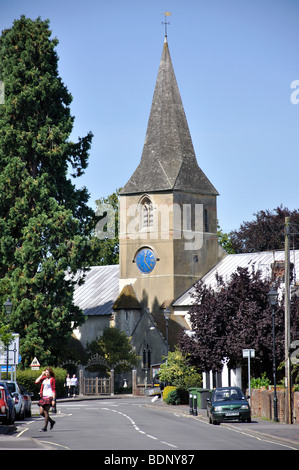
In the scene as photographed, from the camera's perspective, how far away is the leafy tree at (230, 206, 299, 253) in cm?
8225

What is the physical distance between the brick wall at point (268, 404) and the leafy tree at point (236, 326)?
573 cm

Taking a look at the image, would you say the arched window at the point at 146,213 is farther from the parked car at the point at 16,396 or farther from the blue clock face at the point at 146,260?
the parked car at the point at 16,396

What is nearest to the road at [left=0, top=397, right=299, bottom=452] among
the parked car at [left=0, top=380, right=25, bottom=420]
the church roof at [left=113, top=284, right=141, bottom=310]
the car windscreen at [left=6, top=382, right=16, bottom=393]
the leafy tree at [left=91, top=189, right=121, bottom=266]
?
the parked car at [left=0, top=380, right=25, bottom=420]

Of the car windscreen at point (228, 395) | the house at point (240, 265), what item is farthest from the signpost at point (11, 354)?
the house at point (240, 265)

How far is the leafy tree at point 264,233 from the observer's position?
270 ft

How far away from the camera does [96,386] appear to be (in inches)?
2702

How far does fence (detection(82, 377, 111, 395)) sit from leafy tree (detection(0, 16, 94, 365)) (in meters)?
10.7

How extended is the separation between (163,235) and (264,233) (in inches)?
511

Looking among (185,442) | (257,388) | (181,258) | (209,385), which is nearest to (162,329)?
(181,258)

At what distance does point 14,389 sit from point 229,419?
25.9 feet

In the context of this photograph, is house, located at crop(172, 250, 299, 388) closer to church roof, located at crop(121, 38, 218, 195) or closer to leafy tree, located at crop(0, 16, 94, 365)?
church roof, located at crop(121, 38, 218, 195)

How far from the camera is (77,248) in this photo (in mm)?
57188

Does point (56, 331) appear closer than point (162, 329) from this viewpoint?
Yes
